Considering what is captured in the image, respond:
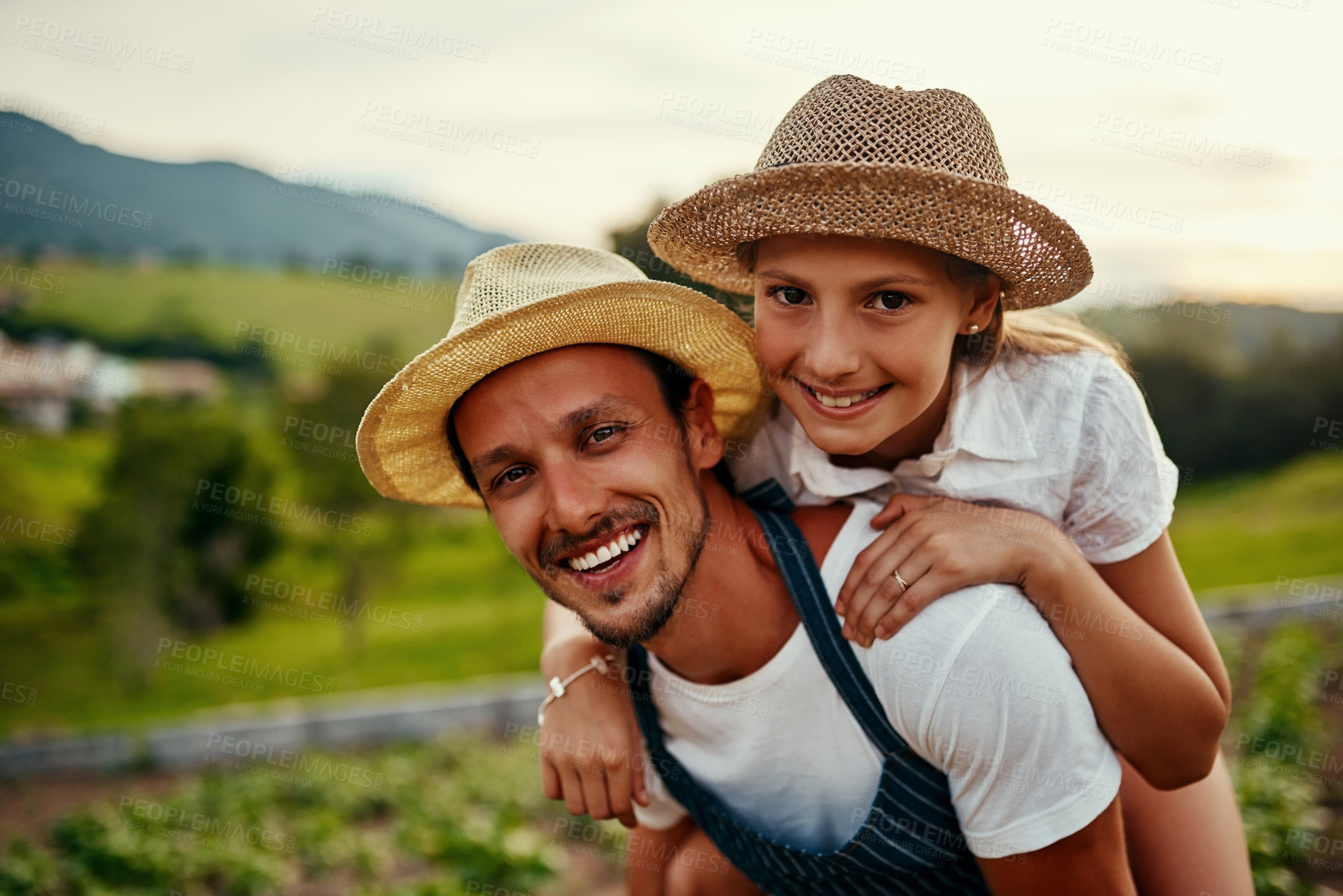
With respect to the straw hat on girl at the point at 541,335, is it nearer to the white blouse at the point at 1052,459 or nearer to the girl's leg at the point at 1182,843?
the white blouse at the point at 1052,459

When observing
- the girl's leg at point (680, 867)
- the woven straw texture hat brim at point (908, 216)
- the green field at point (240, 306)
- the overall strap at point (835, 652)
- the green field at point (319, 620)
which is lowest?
the green field at point (319, 620)

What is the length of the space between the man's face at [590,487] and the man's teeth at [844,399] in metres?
0.45

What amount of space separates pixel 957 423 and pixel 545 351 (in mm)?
1129

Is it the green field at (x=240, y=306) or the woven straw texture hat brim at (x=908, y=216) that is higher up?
the woven straw texture hat brim at (x=908, y=216)

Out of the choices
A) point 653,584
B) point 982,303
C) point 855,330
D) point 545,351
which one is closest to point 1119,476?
Answer: point 982,303

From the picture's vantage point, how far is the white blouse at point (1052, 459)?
8.48 ft

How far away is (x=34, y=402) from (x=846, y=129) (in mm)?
8866

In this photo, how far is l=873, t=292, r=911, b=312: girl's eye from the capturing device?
2.40m

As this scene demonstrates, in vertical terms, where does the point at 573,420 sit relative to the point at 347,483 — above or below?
above

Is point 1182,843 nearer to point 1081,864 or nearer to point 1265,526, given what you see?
A: point 1081,864

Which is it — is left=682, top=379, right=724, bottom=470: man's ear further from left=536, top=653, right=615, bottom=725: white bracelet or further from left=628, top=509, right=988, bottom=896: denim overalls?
left=536, top=653, right=615, bottom=725: white bracelet

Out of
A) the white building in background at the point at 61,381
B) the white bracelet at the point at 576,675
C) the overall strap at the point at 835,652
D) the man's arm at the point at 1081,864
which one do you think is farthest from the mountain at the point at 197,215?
the man's arm at the point at 1081,864

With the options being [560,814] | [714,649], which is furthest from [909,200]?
[560,814]

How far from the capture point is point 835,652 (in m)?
2.43
